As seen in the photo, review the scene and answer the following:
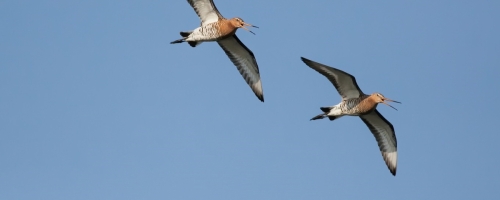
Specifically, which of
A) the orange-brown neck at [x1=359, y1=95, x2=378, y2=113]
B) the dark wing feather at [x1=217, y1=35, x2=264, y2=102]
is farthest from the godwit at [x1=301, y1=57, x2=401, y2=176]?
the dark wing feather at [x1=217, y1=35, x2=264, y2=102]

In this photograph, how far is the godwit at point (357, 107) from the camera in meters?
24.5

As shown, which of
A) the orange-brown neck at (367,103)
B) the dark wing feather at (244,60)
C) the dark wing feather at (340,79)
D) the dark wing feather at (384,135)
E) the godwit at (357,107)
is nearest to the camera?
the dark wing feather at (340,79)

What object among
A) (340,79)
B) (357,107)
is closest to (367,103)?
(357,107)

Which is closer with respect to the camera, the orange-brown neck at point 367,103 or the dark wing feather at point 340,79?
the dark wing feather at point 340,79

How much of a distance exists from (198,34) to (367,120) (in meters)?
5.27

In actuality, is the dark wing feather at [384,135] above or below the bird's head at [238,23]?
below

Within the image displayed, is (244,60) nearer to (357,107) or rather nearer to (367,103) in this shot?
(357,107)

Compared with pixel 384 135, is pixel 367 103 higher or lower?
higher

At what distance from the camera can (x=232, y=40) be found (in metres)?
25.4

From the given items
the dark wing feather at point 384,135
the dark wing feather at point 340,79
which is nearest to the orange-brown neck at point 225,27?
the dark wing feather at point 340,79

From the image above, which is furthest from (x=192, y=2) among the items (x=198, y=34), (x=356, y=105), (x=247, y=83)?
(x=356, y=105)

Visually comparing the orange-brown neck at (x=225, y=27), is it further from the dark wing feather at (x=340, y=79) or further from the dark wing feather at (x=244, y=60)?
the dark wing feather at (x=340, y=79)

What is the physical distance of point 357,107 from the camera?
2497cm

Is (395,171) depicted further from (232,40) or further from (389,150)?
(232,40)
